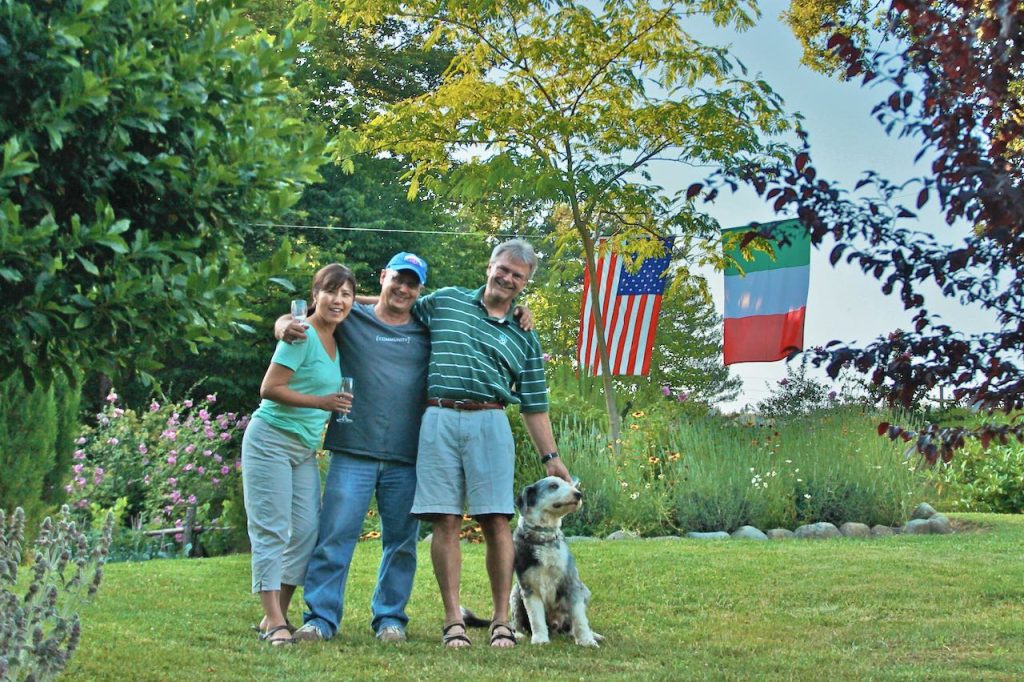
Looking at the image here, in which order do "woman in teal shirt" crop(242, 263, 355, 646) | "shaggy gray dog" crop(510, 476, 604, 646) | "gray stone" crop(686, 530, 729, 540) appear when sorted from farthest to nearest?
"gray stone" crop(686, 530, 729, 540), "shaggy gray dog" crop(510, 476, 604, 646), "woman in teal shirt" crop(242, 263, 355, 646)

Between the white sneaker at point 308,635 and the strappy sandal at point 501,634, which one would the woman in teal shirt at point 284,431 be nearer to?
the white sneaker at point 308,635

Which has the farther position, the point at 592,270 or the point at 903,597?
the point at 592,270

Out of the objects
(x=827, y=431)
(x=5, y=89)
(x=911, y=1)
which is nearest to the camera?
(x=5, y=89)

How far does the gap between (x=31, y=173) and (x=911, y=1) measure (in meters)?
3.07

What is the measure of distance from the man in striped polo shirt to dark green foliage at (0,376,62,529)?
21.6 feet

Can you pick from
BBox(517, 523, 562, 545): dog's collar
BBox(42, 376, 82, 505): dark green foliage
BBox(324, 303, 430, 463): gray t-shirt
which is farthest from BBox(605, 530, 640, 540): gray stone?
BBox(42, 376, 82, 505): dark green foliage

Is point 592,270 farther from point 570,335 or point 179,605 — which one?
point 570,335

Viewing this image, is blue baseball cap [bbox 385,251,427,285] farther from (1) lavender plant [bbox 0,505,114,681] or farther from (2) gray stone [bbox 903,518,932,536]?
(2) gray stone [bbox 903,518,932,536]

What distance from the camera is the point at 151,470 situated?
43.8ft

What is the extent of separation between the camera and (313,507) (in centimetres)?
586

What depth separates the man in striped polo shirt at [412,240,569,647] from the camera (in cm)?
568

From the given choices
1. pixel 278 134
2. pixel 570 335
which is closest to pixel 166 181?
pixel 278 134

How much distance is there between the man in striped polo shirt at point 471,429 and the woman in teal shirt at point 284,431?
486 mm

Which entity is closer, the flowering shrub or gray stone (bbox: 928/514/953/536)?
gray stone (bbox: 928/514/953/536)
